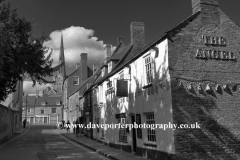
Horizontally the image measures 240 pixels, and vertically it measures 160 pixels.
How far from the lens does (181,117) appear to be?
34.3ft

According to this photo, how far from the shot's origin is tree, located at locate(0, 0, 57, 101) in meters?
18.0

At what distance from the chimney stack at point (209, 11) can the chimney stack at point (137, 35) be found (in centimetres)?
954

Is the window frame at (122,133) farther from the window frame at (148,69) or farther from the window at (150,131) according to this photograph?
the window frame at (148,69)

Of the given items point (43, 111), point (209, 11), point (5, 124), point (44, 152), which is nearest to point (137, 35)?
point (209, 11)

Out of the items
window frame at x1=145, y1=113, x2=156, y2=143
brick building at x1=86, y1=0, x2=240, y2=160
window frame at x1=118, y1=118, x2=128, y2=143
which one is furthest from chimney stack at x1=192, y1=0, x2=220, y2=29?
window frame at x1=118, y1=118, x2=128, y2=143

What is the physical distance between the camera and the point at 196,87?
10.9 meters

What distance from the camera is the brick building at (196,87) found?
10492 millimetres

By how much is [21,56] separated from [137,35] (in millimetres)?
9845

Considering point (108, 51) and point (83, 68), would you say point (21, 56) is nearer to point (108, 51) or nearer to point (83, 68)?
point (108, 51)

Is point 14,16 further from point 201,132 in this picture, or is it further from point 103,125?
point 201,132

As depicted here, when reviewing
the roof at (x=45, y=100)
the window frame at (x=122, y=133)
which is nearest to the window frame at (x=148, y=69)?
the window frame at (x=122, y=133)

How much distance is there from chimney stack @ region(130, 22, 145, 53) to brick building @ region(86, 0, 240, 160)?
883 cm

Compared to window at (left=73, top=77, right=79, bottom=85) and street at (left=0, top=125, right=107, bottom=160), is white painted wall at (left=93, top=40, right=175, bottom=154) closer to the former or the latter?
Answer: street at (left=0, top=125, right=107, bottom=160)

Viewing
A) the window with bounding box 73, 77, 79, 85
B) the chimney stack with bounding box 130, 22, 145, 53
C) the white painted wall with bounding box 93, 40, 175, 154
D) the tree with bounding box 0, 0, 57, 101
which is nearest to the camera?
the white painted wall with bounding box 93, 40, 175, 154
